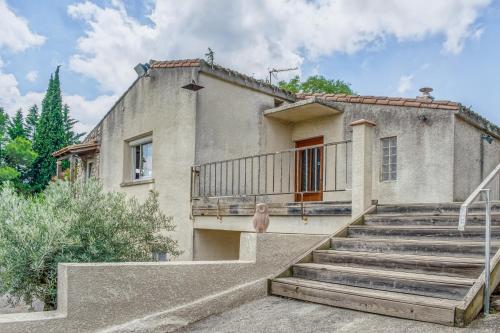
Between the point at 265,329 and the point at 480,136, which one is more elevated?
the point at 480,136

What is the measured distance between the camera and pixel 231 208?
8.43 metres

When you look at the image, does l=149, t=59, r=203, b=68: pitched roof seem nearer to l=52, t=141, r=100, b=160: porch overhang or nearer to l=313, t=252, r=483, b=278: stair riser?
l=52, t=141, r=100, b=160: porch overhang

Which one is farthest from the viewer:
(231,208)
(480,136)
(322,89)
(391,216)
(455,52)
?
(322,89)

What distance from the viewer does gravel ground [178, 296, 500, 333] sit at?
3660 millimetres

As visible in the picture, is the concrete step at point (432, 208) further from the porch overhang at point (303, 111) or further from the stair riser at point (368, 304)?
the porch overhang at point (303, 111)

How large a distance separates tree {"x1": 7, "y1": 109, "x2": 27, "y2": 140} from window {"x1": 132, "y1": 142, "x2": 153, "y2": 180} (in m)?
21.3

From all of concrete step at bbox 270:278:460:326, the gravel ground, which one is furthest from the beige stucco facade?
the gravel ground

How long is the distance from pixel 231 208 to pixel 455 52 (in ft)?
32.0

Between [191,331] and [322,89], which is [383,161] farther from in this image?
[322,89]

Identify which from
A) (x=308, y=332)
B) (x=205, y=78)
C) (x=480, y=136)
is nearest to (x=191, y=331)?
(x=308, y=332)

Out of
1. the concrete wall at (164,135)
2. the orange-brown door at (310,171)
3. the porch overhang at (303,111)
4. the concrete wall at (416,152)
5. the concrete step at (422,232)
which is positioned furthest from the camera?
the orange-brown door at (310,171)

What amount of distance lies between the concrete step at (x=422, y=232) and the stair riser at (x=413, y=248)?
0.34 metres

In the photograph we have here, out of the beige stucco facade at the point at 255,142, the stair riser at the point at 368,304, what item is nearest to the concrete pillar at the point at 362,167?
the beige stucco facade at the point at 255,142

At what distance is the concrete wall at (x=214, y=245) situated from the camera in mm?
9412
